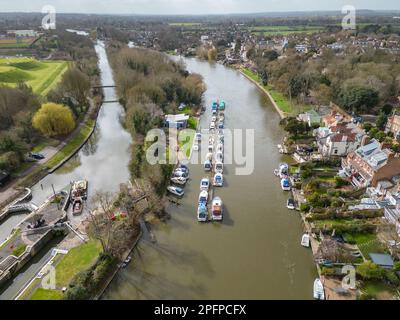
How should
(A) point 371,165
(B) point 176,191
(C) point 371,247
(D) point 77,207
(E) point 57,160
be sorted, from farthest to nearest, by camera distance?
(E) point 57,160 → (B) point 176,191 → (A) point 371,165 → (D) point 77,207 → (C) point 371,247

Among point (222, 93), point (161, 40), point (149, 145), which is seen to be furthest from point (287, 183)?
point (161, 40)

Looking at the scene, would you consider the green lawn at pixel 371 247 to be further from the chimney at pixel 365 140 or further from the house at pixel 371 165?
A: the chimney at pixel 365 140

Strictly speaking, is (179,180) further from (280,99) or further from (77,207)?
(280,99)

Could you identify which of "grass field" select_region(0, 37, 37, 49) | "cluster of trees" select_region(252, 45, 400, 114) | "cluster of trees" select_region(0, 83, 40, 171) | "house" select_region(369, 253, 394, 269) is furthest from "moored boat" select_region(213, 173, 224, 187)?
"grass field" select_region(0, 37, 37, 49)

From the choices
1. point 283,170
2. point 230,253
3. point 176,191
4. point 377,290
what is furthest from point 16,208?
point 377,290

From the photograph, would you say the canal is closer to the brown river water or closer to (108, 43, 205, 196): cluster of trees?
the brown river water

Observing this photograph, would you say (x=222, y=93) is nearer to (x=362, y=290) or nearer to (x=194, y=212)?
(x=194, y=212)
